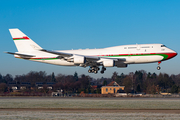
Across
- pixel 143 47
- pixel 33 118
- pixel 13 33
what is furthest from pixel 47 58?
pixel 33 118

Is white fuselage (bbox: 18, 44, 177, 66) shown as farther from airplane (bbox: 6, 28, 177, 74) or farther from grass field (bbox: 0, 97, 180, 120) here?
grass field (bbox: 0, 97, 180, 120)

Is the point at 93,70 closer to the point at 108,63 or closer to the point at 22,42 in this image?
the point at 108,63

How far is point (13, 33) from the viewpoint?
60.4 meters

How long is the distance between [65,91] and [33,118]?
285 feet

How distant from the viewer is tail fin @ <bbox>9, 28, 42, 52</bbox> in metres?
59.6

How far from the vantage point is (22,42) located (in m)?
60.0

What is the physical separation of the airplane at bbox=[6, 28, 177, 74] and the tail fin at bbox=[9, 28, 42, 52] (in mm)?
1887

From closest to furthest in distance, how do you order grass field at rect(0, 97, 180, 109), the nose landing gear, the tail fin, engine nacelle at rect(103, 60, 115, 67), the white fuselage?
grass field at rect(0, 97, 180, 109) < the white fuselage < engine nacelle at rect(103, 60, 115, 67) < the nose landing gear < the tail fin

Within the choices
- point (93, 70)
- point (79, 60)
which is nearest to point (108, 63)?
point (79, 60)

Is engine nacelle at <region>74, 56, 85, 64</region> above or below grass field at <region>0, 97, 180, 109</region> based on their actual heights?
above

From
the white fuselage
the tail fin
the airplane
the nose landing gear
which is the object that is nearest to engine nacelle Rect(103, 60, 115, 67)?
the airplane

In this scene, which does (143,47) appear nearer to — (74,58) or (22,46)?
(74,58)

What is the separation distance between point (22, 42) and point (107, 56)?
2340 cm

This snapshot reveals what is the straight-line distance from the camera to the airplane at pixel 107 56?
156 feet
